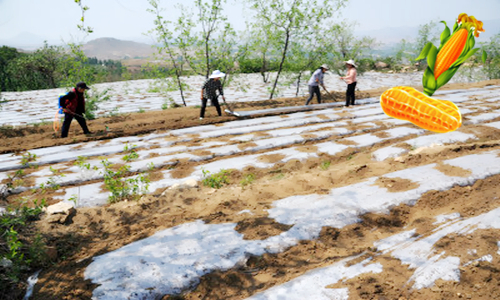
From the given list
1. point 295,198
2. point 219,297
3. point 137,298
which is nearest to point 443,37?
point 295,198

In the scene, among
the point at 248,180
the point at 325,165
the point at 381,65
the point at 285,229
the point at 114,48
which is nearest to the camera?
the point at 285,229

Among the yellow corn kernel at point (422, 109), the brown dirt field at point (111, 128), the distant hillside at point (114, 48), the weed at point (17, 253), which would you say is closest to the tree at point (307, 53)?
the brown dirt field at point (111, 128)

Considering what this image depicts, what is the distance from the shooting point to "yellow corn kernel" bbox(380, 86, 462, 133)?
12.3 ft

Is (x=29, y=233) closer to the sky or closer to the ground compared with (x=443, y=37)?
closer to the ground

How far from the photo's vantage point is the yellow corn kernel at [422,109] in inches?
147

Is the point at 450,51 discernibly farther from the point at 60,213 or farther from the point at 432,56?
the point at 60,213

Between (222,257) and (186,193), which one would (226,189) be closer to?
(186,193)

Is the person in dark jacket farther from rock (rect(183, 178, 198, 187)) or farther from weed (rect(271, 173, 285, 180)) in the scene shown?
weed (rect(271, 173, 285, 180))

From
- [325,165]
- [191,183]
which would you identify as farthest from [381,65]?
[191,183]

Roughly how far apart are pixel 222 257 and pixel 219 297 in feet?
1.04

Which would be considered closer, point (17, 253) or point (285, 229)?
point (17, 253)

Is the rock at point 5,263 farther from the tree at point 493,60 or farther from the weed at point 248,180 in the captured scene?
the tree at point 493,60

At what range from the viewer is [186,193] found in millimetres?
3633

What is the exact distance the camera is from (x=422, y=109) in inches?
147
